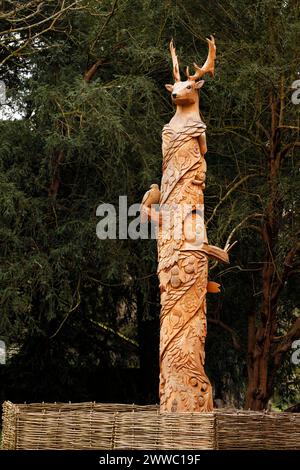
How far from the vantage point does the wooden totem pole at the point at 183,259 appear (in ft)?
28.7

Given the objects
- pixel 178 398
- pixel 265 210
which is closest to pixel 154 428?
pixel 178 398

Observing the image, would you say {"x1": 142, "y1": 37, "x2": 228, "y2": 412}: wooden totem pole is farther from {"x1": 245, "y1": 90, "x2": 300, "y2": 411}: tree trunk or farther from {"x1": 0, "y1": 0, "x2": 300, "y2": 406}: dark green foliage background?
{"x1": 245, "y1": 90, "x2": 300, "y2": 411}: tree trunk

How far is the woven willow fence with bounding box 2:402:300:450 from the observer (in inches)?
299

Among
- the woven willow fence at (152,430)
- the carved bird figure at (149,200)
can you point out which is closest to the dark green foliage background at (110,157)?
the carved bird figure at (149,200)

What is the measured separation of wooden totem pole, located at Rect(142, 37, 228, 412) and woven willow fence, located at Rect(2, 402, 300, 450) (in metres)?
0.76

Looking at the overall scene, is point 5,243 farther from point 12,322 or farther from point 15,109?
point 15,109

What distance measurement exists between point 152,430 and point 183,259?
1.79 meters

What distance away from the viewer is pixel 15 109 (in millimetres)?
14547

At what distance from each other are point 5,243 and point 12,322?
48.7 inches

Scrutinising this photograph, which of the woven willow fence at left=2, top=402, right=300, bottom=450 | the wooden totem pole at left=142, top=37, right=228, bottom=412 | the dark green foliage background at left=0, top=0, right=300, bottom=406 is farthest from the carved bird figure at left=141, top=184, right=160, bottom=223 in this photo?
the dark green foliage background at left=0, top=0, right=300, bottom=406

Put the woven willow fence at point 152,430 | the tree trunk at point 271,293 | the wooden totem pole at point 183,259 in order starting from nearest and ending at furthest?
the woven willow fence at point 152,430 < the wooden totem pole at point 183,259 < the tree trunk at point 271,293

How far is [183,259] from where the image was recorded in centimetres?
887

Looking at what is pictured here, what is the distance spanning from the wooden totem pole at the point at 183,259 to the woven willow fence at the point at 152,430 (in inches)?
30.0

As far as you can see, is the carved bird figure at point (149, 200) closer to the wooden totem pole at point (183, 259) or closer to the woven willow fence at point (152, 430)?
the wooden totem pole at point (183, 259)
